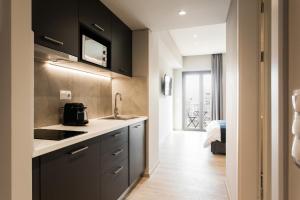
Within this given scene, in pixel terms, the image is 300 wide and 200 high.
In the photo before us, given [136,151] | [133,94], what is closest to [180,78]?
[133,94]

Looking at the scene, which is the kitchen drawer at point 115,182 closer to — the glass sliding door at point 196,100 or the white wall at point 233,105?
the white wall at point 233,105

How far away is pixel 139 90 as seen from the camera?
288cm

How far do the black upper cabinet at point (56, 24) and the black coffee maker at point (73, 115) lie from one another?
1.85 feet

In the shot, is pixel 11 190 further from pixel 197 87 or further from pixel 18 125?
pixel 197 87

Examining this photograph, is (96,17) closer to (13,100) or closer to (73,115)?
(73,115)

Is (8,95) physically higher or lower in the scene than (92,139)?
higher

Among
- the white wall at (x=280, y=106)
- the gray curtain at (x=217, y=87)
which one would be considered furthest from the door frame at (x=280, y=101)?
the gray curtain at (x=217, y=87)

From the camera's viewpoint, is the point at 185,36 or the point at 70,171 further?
the point at 185,36

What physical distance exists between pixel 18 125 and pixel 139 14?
195 centimetres

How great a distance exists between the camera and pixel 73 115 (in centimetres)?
196

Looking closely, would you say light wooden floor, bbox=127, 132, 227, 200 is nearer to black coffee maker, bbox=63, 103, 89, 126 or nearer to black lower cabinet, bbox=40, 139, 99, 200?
black lower cabinet, bbox=40, 139, 99, 200

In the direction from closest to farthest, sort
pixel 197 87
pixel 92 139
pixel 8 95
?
pixel 8 95, pixel 92 139, pixel 197 87

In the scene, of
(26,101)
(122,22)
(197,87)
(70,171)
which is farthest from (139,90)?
(197,87)

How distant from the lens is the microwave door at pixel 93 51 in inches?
72.5
